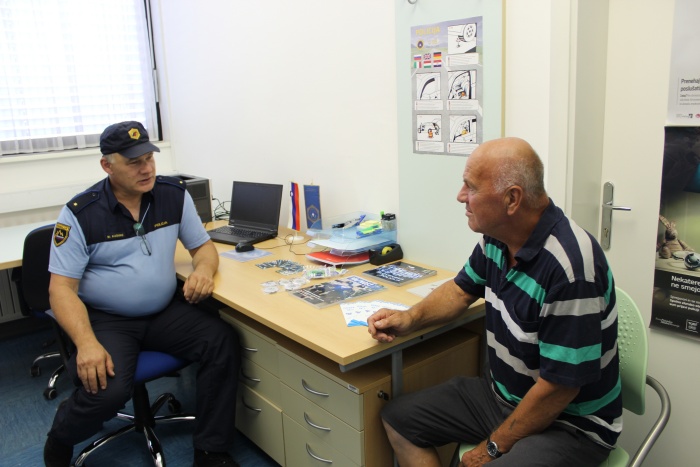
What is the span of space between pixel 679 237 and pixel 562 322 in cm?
76

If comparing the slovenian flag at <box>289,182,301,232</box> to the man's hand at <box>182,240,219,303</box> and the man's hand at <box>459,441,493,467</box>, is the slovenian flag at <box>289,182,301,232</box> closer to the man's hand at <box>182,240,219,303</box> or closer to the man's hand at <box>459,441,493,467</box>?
A: the man's hand at <box>182,240,219,303</box>

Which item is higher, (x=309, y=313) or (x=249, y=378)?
(x=309, y=313)

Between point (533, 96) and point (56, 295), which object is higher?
point (533, 96)

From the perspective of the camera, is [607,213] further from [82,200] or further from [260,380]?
[82,200]

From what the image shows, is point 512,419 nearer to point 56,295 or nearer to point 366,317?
point 366,317

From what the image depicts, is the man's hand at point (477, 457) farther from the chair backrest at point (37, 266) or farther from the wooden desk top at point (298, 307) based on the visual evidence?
the chair backrest at point (37, 266)

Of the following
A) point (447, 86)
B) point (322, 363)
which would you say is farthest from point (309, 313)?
point (447, 86)

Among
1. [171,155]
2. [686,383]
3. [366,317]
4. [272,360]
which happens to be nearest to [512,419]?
[366,317]

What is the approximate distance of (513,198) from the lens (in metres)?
1.52

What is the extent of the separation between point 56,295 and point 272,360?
86 cm

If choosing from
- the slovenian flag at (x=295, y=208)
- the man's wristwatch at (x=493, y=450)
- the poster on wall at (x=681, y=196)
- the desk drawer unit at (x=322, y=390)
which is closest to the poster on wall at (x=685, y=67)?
the poster on wall at (x=681, y=196)

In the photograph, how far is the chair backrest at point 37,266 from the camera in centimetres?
272

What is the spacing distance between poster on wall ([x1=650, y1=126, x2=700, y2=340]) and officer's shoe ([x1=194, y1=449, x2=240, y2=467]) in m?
1.71

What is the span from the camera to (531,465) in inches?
58.1
